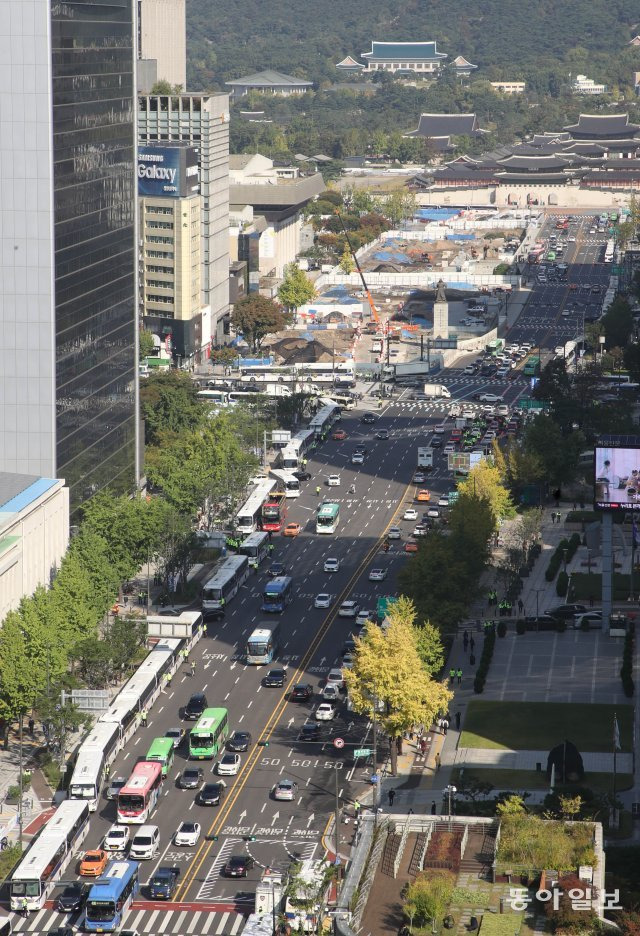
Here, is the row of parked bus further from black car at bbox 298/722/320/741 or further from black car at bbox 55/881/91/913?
black car at bbox 298/722/320/741

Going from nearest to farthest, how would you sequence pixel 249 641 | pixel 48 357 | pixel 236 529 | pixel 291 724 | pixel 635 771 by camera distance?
pixel 635 771, pixel 291 724, pixel 249 641, pixel 48 357, pixel 236 529

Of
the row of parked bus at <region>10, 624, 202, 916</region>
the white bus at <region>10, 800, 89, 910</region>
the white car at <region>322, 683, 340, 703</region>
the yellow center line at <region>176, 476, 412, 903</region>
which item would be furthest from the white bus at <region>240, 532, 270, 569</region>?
the white bus at <region>10, 800, 89, 910</region>

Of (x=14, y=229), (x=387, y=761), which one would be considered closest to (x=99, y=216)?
(x=14, y=229)

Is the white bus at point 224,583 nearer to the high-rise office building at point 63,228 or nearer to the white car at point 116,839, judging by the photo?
the high-rise office building at point 63,228

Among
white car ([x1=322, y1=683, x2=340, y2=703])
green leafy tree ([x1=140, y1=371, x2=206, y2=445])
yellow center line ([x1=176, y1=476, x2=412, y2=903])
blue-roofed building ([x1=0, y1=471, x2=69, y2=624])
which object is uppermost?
blue-roofed building ([x1=0, y1=471, x2=69, y2=624])

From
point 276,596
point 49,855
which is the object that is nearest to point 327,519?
point 276,596

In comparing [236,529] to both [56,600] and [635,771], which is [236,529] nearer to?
[56,600]

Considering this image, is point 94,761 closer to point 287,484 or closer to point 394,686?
point 394,686
